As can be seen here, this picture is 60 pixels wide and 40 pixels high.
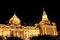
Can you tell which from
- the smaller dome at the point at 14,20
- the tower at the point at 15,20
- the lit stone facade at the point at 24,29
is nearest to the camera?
the lit stone facade at the point at 24,29

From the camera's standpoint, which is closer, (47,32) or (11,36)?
(11,36)

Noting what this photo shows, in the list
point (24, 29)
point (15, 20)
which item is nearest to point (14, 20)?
point (15, 20)

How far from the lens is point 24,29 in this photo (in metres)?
44.1

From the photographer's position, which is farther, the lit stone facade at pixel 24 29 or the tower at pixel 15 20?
the tower at pixel 15 20

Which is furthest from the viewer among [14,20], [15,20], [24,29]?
[15,20]

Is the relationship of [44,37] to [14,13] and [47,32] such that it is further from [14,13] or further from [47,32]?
[14,13]

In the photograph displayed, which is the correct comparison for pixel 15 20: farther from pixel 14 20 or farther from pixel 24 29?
pixel 24 29

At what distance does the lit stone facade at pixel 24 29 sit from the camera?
138 ft

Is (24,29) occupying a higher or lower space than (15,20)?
lower

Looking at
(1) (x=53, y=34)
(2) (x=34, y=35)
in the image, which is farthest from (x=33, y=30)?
(1) (x=53, y=34)

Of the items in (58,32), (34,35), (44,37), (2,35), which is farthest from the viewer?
(58,32)

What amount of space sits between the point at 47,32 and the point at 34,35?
3.37m

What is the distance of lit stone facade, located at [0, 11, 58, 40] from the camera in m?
42.1

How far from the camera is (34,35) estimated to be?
1732 inches
